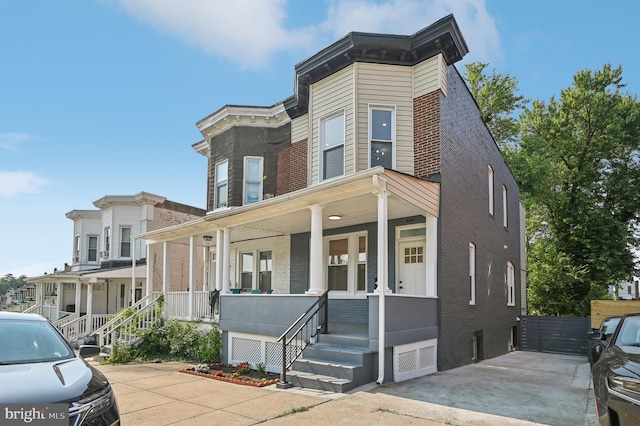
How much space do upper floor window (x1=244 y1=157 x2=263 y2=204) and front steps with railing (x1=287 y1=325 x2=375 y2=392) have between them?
6936 millimetres

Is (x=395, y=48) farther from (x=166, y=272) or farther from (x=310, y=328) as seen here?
(x=166, y=272)

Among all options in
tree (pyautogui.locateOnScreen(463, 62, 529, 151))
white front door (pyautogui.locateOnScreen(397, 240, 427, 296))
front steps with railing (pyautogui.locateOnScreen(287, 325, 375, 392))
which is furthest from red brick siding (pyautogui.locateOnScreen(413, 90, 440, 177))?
tree (pyautogui.locateOnScreen(463, 62, 529, 151))

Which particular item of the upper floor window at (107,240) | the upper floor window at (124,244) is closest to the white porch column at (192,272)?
the upper floor window at (124,244)

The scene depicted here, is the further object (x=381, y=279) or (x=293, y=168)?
(x=293, y=168)

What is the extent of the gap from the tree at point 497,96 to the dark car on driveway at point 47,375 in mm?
28370

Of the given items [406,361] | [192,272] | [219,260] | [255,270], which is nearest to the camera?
[406,361]

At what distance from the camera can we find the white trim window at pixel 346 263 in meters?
12.3

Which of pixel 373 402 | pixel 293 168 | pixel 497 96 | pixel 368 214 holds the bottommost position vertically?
pixel 373 402

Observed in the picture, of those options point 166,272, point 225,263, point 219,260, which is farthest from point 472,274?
point 166,272

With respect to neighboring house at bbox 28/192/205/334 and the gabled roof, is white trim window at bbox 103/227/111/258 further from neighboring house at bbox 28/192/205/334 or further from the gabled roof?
the gabled roof

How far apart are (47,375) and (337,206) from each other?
23.3ft

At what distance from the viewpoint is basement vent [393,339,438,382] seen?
346 inches

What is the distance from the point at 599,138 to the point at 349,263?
22296 millimetres

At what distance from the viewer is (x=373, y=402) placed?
23.5 feet
